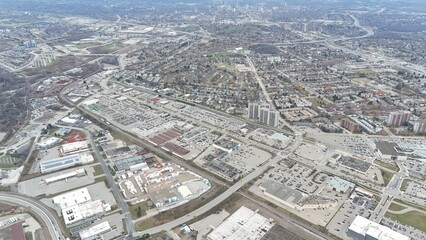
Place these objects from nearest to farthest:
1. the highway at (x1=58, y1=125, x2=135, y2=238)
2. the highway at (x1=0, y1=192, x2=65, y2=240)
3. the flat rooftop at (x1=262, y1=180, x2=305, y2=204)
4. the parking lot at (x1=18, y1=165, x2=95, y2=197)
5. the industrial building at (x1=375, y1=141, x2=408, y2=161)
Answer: the highway at (x1=0, y1=192, x2=65, y2=240) < the highway at (x1=58, y1=125, x2=135, y2=238) < the flat rooftop at (x1=262, y1=180, x2=305, y2=204) < the parking lot at (x1=18, y1=165, x2=95, y2=197) < the industrial building at (x1=375, y1=141, x2=408, y2=161)

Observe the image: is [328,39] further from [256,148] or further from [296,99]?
[256,148]

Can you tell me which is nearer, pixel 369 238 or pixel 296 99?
pixel 369 238

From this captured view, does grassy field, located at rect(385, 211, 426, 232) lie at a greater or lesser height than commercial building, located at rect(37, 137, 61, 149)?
lesser

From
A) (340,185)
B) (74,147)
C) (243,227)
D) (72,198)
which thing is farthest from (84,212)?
(340,185)

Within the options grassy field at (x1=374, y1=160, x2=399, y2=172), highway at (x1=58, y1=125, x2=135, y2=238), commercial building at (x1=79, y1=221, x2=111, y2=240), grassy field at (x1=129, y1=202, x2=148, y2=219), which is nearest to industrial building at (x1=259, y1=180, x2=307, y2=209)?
grassy field at (x1=129, y1=202, x2=148, y2=219)

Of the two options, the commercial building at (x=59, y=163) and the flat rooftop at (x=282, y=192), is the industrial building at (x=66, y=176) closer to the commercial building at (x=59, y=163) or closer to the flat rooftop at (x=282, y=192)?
the commercial building at (x=59, y=163)

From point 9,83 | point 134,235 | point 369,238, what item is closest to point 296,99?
point 369,238

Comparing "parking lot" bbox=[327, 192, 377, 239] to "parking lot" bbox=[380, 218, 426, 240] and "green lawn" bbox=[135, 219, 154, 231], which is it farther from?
"green lawn" bbox=[135, 219, 154, 231]

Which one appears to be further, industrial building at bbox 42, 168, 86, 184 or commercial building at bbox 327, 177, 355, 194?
industrial building at bbox 42, 168, 86, 184

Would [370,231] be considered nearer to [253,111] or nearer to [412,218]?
[412,218]
